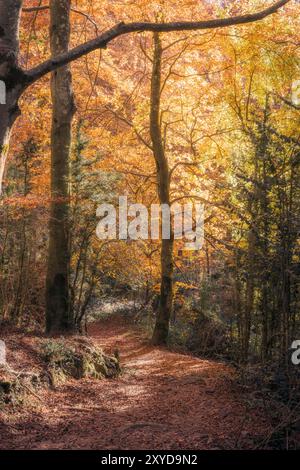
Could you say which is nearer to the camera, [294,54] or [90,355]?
[90,355]

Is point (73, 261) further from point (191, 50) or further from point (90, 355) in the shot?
point (191, 50)

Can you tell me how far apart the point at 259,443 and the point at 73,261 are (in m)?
7.88

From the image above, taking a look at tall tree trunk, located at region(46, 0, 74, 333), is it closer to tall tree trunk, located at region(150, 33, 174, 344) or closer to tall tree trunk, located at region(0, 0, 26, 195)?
tall tree trunk, located at region(150, 33, 174, 344)

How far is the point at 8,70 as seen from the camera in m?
4.47

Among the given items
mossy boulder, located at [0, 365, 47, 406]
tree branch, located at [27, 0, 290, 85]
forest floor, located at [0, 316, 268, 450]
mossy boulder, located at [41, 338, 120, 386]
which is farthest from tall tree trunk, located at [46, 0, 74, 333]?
tree branch, located at [27, 0, 290, 85]

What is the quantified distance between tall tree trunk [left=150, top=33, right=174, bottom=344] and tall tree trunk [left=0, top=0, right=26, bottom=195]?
735 centimetres

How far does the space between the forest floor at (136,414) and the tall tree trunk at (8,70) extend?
2817 mm

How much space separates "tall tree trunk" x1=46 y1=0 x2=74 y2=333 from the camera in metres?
8.80

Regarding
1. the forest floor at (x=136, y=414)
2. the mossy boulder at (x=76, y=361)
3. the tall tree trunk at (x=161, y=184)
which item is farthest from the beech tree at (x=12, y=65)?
the tall tree trunk at (x=161, y=184)

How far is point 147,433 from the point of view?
4.91 m

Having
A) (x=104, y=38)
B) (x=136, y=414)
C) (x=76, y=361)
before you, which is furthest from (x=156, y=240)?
(x=104, y=38)

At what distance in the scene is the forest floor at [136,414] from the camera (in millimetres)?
4594

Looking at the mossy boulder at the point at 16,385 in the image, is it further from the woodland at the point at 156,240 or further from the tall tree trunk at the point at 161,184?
the tall tree trunk at the point at 161,184

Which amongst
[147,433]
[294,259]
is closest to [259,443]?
[147,433]
